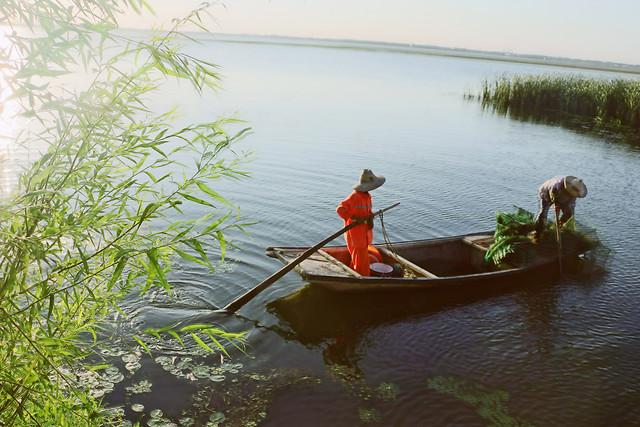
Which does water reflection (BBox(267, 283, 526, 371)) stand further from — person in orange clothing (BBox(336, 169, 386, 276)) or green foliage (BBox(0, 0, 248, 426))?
green foliage (BBox(0, 0, 248, 426))

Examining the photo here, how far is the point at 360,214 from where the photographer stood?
7.78 metres

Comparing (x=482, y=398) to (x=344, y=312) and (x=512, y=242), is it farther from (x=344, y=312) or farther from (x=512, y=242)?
(x=512, y=242)

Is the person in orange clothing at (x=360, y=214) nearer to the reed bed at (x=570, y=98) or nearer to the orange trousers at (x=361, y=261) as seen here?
the orange trousers at (x=361, y=261)

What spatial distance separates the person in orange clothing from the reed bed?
81.8 feet

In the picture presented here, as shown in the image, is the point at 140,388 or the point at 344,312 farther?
the point at 344,312

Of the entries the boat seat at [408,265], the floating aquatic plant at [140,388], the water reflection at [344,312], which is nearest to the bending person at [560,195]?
the water reflection at [344,312]

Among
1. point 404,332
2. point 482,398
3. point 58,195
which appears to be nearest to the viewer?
point 58,195

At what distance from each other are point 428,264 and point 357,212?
2542mm

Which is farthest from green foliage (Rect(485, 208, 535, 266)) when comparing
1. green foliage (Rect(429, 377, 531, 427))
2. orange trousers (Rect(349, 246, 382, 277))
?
green foliage (Rect(429, 377, 531, 427))

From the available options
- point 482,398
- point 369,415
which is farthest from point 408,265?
point 369,415

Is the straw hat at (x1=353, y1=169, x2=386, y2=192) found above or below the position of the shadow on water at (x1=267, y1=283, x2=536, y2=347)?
above

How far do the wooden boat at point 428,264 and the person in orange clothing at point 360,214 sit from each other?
13.5 inches

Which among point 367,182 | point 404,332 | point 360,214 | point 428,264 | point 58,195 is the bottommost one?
point 404,332

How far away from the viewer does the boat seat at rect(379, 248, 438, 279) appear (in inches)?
322
